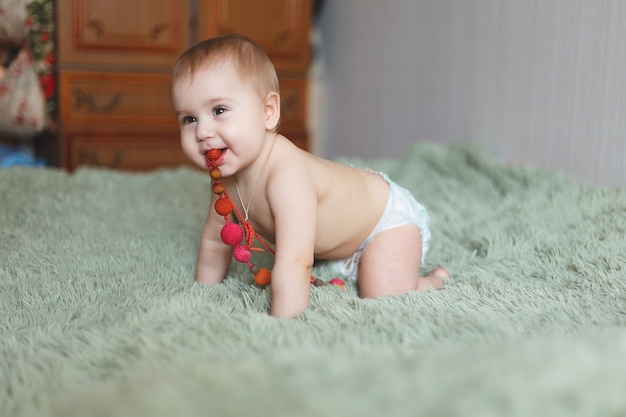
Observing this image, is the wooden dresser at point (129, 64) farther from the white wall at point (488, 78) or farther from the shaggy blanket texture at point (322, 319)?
the shaggy blanket texture at point (322, 319)

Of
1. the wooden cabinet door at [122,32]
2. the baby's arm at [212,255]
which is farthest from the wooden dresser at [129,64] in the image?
the baby's arm at [212,255]

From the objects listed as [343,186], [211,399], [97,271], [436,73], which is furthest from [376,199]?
[436,73]

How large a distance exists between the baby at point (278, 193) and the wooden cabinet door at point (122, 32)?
5.08 feet

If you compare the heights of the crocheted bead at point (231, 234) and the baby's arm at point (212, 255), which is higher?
the crocheted bead at point (231, 234)

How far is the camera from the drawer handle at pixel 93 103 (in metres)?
2.35

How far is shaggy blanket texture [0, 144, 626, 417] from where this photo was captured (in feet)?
1.70

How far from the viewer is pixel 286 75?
8.66ft

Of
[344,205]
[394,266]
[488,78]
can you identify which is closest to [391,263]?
[394,266]

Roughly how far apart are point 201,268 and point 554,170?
2.57 ft

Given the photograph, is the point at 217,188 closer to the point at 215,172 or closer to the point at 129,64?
the point at 215,172

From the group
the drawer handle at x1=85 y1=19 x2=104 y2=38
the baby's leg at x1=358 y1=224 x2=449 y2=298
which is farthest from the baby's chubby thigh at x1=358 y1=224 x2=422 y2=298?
the drawer handle at x1=85 y1=19 x2=104 y2=38

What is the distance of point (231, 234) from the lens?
3.10 ft

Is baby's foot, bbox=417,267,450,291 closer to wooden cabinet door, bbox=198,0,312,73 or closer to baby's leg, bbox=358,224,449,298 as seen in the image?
baby's leg, bbox=358,224,449,298

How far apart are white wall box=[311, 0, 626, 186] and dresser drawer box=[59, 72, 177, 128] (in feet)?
2.42
